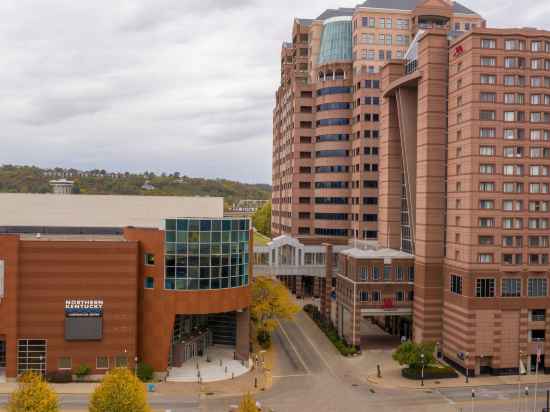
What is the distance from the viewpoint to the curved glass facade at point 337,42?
127 m

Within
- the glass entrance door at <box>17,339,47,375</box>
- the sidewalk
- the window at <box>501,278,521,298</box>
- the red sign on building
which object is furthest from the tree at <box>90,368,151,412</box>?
the red sign on building

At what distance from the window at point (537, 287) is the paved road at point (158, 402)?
4075 cm

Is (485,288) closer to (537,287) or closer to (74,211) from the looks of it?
(537,287)

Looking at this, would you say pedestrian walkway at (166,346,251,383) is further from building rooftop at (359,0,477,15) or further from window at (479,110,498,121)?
building rooftop at (359,0,477,15)

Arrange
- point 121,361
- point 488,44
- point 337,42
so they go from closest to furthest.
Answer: point 121,361, point 488,44, point 337,42

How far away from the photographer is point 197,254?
69.9m

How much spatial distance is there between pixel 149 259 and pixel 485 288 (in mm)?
A: 39130

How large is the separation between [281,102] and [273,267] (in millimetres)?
62287

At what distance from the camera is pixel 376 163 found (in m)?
118

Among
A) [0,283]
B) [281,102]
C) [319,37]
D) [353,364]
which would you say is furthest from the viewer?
[281,102]

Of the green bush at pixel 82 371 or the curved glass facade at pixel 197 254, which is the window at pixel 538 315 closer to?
the curved glass facade at pixel 197 254

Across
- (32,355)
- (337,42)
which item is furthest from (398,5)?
(32,355)

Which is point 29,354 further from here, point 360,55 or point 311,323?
point 360,55

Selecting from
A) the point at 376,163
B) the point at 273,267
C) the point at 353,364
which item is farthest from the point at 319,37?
the point at 353,364
